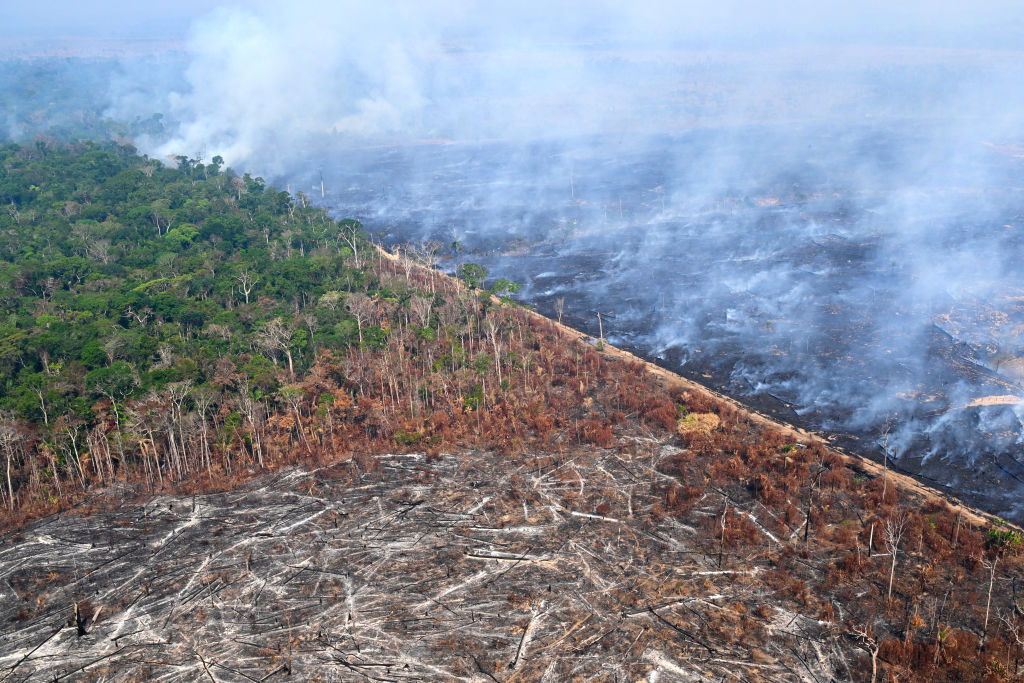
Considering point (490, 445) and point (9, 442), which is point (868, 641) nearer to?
point (490, 445)

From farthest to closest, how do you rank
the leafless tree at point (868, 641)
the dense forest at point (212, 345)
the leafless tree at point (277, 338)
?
the leafless tree at point (277, 338) → the dense forest at point (212, 345) → the leafless tree at point (868, 641)

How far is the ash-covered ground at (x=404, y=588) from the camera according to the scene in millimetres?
28703

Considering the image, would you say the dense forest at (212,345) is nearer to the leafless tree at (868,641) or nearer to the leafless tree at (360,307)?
the leafless tree at (360,307)

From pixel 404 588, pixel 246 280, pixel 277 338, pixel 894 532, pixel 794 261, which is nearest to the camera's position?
pixel 404 588

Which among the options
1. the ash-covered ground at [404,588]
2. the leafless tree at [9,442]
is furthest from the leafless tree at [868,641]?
the leafless tree at [9,442]

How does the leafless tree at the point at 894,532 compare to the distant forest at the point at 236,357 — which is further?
the distant forest at the point at 236,357

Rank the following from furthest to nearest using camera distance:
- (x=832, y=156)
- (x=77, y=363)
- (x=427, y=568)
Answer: (x=832, y=156) → (x=77, y=363) → (x=427, y=568)

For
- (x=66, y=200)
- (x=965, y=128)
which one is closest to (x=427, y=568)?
(x=66, y=200)

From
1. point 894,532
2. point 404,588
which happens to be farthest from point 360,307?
point 894,532

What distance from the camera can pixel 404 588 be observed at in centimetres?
3234

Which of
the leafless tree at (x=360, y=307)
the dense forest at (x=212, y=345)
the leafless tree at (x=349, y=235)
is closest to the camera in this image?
the dense forest at (x=212, y=345)

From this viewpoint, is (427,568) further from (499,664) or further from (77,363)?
(77,363)

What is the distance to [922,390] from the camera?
48125 mm

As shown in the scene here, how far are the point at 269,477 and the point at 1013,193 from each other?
85.9 metres
